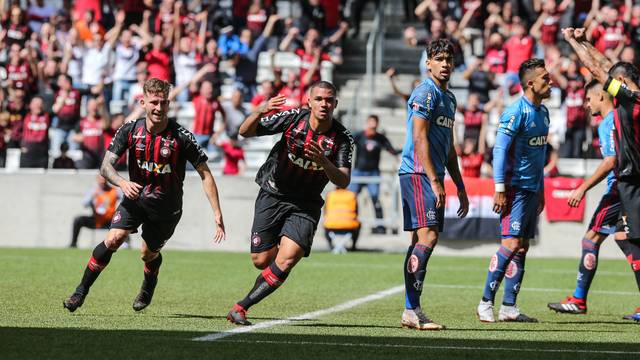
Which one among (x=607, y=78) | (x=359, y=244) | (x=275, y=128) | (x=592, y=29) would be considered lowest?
(x=359, y=244)

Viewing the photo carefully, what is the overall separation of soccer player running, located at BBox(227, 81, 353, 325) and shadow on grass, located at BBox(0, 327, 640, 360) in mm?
954

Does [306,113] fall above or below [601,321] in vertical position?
above

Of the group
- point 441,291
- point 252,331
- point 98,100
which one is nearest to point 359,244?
point 98,100

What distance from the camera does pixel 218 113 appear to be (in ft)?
76.7

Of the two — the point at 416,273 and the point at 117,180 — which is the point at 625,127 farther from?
the point at 117,180

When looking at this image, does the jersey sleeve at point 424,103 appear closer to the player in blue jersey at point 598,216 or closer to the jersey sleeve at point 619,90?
the jersey sleeve at point 619,90

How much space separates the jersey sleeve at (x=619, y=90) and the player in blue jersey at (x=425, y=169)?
1.30m

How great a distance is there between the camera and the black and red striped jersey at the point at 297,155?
9195 millimetres

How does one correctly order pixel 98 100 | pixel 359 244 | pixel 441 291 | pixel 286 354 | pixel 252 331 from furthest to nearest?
pixel 98 100 < pixel 359 244 < pixel 441 291 < pixel 252 331 < pixel 286 354

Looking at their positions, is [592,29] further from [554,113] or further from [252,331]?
[252,331]

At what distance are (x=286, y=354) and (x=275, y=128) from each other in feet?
8.46

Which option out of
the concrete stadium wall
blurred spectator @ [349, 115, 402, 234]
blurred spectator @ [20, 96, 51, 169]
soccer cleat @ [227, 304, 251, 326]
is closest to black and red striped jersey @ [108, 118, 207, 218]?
soccer cleat @ [227, 304, 251, 326]

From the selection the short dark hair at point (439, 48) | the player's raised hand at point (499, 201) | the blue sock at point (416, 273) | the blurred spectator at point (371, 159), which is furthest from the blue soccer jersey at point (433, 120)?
the blurred spectator at point (371, 159)

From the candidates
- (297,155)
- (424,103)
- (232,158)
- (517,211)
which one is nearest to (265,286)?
(297,155)
